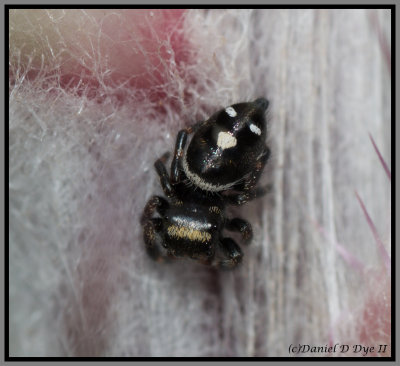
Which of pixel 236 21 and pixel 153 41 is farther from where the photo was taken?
pixel 236 21

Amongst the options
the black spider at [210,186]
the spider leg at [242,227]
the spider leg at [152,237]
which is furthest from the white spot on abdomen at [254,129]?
the spider leg at [152,237]

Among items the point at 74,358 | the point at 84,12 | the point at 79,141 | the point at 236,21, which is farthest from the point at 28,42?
the point at 74,358

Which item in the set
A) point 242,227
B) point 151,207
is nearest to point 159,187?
point 151,207

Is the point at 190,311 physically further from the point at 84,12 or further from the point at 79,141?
the point at 84,12

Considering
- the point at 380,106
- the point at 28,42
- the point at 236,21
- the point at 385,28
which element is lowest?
the point at 380,106

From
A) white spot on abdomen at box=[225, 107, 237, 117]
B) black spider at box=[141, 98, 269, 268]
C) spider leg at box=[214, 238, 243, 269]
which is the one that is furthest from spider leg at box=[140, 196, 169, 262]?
white spot on abdomen at box=[225, 107, 237, 117]

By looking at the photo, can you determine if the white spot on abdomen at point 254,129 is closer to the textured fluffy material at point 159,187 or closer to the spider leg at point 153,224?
the textured fluffy material at point 159,187

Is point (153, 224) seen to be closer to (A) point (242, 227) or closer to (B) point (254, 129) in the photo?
(A) point (242, 227)
